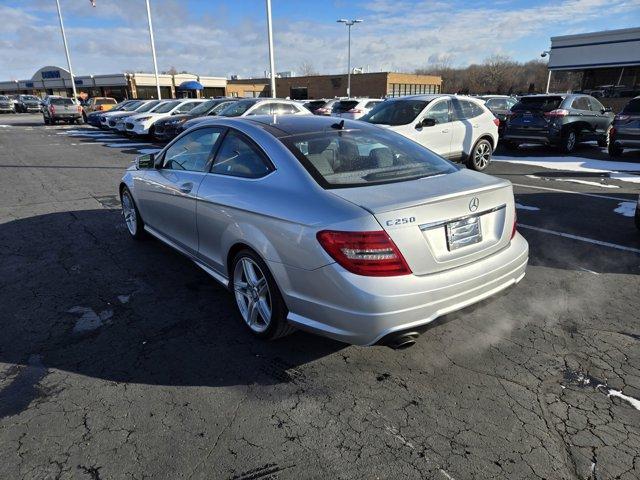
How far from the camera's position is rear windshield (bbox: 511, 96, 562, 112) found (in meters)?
12.6

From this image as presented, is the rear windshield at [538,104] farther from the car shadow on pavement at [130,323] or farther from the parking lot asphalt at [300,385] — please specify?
the car shadow on pavement at [130,323]

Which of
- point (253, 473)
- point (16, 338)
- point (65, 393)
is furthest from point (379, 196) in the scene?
point (16, 338)

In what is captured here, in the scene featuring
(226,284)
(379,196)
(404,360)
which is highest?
(379,196)

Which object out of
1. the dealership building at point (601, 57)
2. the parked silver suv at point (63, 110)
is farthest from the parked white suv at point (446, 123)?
the dealership building at point (601, 57)

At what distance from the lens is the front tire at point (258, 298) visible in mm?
3020

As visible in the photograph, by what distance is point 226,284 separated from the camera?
356 centimetres

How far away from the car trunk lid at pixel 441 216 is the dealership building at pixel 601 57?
1426 inches

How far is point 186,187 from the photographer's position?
3.97m

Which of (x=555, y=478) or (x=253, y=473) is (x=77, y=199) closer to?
(x=253, y=473)

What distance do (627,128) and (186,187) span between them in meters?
11.9


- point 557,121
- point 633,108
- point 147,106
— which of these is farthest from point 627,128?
point 147,106

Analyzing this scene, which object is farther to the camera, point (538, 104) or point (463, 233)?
point (538, 104)

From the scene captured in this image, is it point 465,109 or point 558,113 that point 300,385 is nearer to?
point 465,109

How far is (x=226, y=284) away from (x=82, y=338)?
1156 mm
